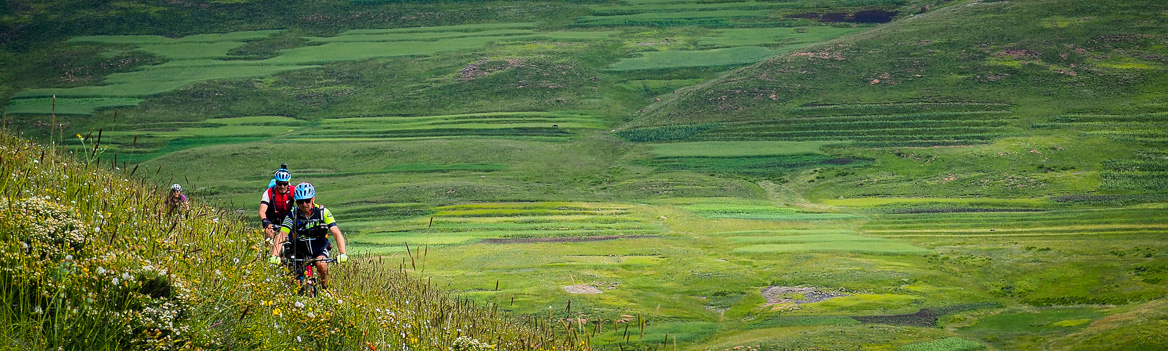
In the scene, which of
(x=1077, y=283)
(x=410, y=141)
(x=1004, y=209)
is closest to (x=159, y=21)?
(x=410, y=141)

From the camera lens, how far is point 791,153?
2854 inches

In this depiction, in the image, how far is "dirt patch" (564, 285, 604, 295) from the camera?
30541 mm

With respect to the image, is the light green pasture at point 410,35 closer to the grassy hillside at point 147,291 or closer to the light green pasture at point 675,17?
the light green pasture at point 675,17

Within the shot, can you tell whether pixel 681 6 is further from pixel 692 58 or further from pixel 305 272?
pixel 305 272

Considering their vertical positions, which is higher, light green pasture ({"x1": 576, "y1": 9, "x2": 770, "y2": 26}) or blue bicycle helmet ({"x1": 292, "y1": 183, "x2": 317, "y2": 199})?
blue bicycle helmet ({"x1": 292, "y1": 183, "x2": 317, "y2": 199})

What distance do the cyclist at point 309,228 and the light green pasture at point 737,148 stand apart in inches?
2398

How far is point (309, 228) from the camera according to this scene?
13781mm

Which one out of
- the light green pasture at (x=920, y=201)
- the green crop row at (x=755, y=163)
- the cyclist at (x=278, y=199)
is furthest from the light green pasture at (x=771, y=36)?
the cyclist at (x=278, y=199)

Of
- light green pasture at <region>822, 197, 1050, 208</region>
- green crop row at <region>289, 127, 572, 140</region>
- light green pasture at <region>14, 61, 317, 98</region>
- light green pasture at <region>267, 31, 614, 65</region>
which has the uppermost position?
light green pasture at <region>267, 31, 614, 65</region>

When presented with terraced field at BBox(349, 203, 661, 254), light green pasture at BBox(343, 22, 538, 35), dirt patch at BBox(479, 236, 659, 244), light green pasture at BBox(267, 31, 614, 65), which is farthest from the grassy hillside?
light green pasture at BBox(343, 22, 538, 35)

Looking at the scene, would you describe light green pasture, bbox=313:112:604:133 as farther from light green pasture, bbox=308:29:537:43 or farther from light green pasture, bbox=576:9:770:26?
light green pasture, bbox=576:9:770:26

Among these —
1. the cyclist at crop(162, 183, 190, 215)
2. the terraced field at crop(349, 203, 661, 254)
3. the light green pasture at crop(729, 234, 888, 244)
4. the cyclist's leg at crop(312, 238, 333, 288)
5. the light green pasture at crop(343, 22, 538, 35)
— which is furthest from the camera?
the light green pasture at crop(343, 22, 538, 35)

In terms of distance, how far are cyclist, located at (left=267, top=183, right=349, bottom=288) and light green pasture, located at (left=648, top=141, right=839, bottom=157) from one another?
200ft

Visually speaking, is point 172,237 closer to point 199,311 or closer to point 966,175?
point 199,311
